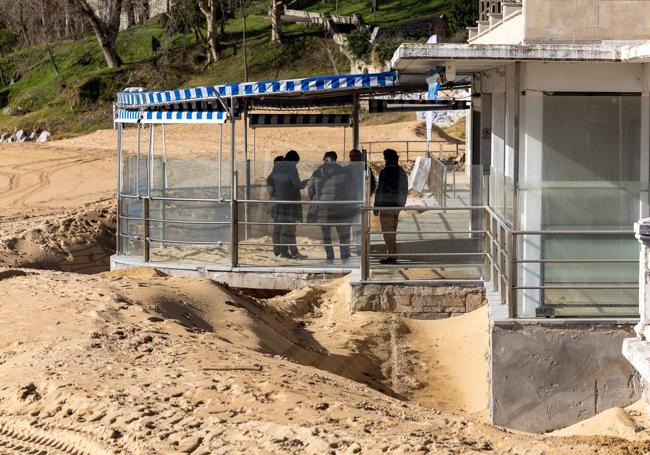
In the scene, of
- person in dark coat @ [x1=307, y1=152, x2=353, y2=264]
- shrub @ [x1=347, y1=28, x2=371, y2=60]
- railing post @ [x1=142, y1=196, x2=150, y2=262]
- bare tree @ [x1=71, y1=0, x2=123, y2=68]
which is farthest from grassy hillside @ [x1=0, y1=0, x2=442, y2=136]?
person in dark coat @ [x1=307, y1=152, x2=353, y2=264]

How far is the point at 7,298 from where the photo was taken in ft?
41.0

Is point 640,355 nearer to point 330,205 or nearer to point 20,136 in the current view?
point 330,205

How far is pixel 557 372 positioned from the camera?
11.7 meters

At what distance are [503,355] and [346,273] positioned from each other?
4.94m

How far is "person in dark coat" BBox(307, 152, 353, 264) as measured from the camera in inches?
636

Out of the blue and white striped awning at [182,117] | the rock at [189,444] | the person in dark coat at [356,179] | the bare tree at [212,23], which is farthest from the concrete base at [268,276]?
the bare tree at [212,23]

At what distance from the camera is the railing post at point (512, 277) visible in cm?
1177

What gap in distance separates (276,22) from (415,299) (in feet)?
142

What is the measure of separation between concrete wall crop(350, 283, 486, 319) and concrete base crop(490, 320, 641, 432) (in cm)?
299

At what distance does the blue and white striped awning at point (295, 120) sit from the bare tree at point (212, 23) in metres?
32.6

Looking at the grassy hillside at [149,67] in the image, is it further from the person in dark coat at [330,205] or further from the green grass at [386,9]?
the person in dark coat at [330,205]

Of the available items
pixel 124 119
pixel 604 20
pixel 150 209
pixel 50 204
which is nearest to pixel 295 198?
pixel 150 209

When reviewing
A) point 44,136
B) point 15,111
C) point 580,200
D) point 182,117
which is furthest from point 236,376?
point 15,111

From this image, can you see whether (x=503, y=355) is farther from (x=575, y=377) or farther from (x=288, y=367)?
(x=288, y=367)
